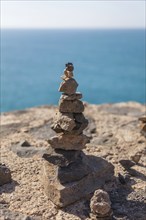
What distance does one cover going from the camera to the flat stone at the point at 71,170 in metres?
9.67

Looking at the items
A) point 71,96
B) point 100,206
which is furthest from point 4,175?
point 100,206

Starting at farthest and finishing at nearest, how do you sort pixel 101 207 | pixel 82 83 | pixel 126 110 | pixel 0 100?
pixel 82 83 < pixel 0 100 < pixel 126 110 < pixel 101 207

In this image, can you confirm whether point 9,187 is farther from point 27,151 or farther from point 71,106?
point 71,106

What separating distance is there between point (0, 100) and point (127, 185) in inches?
1595

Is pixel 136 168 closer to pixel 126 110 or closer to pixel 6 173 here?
pixel 6 173

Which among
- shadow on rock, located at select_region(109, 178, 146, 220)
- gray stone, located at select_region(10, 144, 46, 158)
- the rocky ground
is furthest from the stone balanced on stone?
gray stone, located at select_region(10, 144, 46, 158)

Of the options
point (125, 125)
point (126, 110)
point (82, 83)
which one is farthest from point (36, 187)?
point (82, 83)

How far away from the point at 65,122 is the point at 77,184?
156 cm

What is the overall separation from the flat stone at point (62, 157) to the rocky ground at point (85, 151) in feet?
2.64

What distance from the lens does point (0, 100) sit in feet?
163

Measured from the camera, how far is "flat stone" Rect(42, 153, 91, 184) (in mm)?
9672

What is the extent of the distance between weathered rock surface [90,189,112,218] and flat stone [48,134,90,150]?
5.20 feet

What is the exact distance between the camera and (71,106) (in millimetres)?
9914

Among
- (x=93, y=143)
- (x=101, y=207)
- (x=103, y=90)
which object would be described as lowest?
(x=101, y=207)
